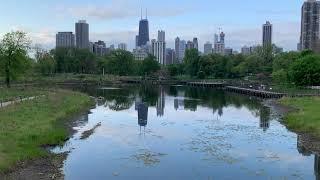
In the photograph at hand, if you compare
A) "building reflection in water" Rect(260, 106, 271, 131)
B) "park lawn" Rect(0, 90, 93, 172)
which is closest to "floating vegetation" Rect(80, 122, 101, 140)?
"park lawn" Rect(0, 90, 93, 172)

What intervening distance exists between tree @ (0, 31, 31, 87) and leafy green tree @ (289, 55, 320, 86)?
55.8m

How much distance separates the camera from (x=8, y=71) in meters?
94.9

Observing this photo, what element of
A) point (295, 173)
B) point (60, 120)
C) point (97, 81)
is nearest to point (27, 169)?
point (295, 173)

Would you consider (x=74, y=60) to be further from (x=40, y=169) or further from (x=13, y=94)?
(x=40, y=169)

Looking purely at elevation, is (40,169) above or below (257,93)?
below

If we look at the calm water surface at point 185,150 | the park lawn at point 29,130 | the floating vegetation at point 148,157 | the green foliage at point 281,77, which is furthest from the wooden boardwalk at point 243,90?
the floating vegetation at point 148,157

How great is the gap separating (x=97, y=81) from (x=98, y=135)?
415ft

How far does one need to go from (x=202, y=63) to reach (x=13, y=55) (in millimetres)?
102600

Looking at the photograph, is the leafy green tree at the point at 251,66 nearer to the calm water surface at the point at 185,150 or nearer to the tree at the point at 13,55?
the tree at the point at 13,55

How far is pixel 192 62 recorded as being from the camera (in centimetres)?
19125

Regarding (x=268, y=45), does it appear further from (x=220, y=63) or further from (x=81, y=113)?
(x=81, y=113)

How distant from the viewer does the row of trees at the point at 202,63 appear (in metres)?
96.0

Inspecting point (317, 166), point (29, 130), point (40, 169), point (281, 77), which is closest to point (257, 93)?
point (281, 77)

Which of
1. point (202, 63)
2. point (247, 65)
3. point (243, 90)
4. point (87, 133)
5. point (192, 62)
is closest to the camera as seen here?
point (87, 133)
